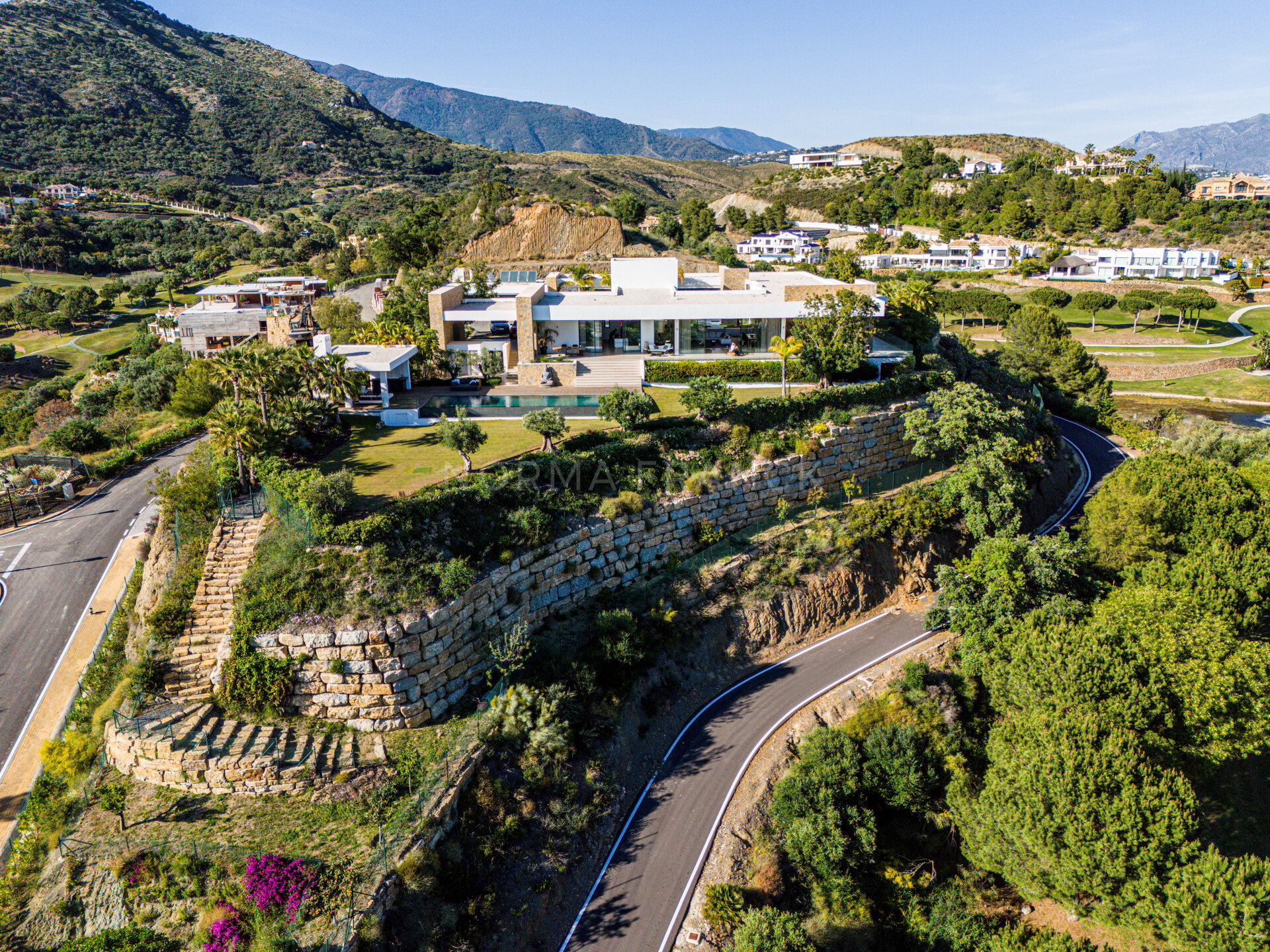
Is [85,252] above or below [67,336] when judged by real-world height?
above

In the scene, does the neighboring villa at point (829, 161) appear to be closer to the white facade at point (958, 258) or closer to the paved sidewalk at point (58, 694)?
the white facade at point (958, 258)

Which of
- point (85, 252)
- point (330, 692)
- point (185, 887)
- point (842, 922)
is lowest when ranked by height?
point (842, 922)

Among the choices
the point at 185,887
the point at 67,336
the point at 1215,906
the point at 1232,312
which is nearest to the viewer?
the point at 185,887

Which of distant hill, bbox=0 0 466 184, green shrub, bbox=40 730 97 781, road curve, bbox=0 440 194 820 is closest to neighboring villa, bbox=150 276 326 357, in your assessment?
road curve, bbox=0 440 194 820

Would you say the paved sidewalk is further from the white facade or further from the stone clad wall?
the white facade

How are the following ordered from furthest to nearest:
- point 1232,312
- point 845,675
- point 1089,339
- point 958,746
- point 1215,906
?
point 1232,312
point 1089,339
point 845,675
point 958,746
point 1215,906

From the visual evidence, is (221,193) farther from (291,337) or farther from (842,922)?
(842,922)

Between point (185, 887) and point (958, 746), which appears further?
point (958, 746)

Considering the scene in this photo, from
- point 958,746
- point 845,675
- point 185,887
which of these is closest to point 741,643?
point 845,675

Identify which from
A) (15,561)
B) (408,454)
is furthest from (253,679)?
(15,561)

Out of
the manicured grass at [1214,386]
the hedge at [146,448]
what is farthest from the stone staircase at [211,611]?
the manicured grass at [1214,386]
